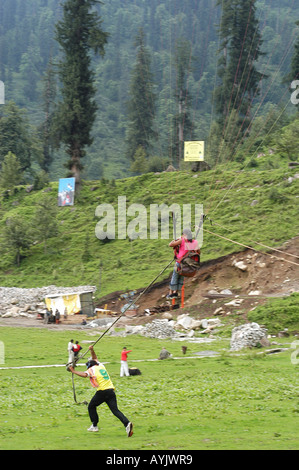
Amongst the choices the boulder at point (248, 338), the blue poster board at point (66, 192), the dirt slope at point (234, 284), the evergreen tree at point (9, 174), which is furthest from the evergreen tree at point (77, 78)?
the boulder at point (248, 338)

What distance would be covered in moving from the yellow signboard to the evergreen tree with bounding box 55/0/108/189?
10.6 metres

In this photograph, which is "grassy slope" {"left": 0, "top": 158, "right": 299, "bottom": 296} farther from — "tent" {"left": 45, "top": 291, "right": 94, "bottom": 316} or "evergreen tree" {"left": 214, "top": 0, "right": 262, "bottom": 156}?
"evergreen tree" {"left": 214, "top": 0, "right": 262, "bottom": 156}

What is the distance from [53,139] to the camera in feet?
216

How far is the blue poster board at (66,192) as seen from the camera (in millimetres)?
68188

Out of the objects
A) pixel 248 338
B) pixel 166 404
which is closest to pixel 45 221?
pixel 248 338

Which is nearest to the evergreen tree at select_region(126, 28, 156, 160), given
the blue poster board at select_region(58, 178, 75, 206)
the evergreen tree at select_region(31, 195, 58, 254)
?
the blue poster board at select_region(58, 178, 75, 206)

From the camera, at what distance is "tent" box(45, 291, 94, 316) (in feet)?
157

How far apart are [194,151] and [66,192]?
616 inches

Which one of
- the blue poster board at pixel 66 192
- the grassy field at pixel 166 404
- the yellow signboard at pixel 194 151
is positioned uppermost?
the yellow signboard at pixel 194 151

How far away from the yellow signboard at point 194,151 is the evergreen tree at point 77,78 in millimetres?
10581

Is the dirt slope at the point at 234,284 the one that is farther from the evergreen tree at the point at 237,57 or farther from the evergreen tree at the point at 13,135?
the evergreen tree at the point at 13,135

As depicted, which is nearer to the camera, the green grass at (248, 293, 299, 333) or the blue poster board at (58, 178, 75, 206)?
the green grass at (248, 293, 299, 333)

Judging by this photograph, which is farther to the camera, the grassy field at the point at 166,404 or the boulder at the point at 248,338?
the boulder at the point at 248,338

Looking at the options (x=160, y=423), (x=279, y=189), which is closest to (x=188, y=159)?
(x=279, y=189)
